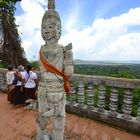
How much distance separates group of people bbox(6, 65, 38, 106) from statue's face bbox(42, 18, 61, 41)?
2.90m

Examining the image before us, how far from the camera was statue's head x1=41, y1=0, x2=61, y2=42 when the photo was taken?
3.47 metres

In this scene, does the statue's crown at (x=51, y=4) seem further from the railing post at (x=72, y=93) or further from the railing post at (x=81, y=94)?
the railing post at (x=72, y=93)

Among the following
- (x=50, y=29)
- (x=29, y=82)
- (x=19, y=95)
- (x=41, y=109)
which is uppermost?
(x=50, y=29)

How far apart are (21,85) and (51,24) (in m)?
3.76

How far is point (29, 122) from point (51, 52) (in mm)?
2674

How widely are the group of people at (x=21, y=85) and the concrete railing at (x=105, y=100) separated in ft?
4.60

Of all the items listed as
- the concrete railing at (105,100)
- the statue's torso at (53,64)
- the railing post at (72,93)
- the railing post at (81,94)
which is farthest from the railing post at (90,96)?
the statue's torso at (53,64)

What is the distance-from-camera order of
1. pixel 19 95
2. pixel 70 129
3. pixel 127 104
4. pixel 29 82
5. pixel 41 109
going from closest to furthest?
pixel 41 109
pixel 127 104
pixel 70 129
pixel 29 82
pixel 19 95

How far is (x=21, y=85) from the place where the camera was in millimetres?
6742

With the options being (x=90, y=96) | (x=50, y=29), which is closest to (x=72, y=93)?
(x=90, y=96)

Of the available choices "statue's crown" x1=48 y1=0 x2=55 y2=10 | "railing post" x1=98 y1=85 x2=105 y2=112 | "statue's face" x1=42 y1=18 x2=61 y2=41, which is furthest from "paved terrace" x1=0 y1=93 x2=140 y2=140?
"statue's crown" x1=48 y1=0 x2=55 y2=10

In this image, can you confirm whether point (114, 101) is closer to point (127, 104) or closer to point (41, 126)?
point (127, 104)

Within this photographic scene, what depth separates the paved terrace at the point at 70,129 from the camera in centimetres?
451

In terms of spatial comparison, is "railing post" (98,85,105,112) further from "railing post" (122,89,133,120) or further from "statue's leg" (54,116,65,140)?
"statue's leg" (54,116,65,140)
